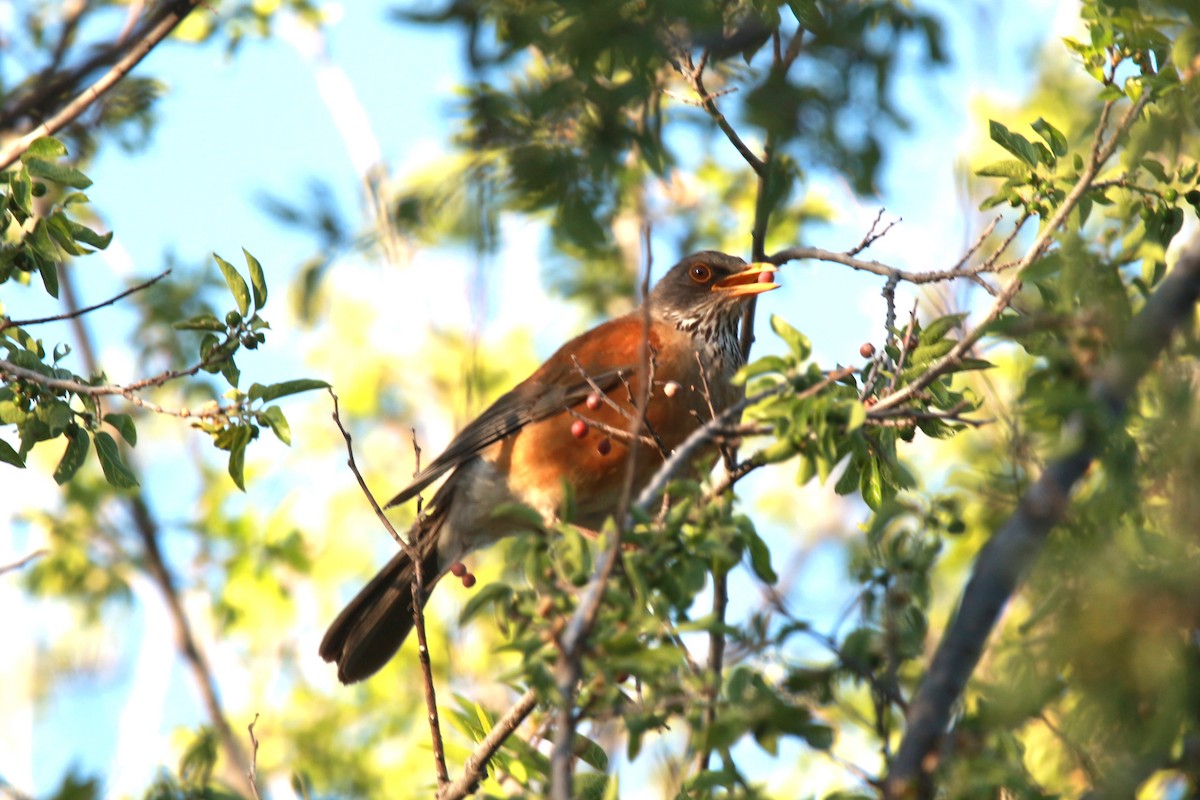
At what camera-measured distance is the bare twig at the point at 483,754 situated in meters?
4.14

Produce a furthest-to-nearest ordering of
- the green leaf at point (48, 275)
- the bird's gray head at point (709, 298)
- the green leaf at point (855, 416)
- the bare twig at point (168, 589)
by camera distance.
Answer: the bare twig at point (168, 589), the bird's gray head at point (709, 298), the green leaf at point (48, 275), the green leaf at point (855, 416)

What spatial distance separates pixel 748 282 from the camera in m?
7.18

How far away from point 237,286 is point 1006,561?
253 cm

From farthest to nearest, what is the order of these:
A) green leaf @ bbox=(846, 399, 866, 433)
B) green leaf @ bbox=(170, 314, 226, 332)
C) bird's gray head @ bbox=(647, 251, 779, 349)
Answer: bird's gray head @ bbox=(647, 251, 779, 349), green leaf @ bbox=(170, 314, 226, 332), green leaf @ bbox=(846, 399, 866, 433)

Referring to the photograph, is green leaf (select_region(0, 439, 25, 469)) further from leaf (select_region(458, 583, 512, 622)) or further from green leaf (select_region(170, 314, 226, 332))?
leaf (select_region(458, 583, 512, 622))

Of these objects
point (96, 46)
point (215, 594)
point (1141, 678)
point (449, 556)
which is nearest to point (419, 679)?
point (215, 594)

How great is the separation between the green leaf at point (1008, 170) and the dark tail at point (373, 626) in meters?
3.78

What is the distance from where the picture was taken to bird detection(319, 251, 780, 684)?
6.45 m

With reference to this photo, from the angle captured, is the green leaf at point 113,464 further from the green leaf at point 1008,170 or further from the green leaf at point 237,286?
the green leaf at point 1008,170

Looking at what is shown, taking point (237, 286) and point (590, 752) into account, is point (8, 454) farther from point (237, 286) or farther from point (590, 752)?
point (590, 752)

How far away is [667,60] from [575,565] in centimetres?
121

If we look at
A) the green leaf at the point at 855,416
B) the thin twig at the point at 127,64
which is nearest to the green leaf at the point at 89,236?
the thin twig at the point at 127,64

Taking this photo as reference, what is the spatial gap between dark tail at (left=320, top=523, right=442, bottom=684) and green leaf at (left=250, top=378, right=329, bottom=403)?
298 cm

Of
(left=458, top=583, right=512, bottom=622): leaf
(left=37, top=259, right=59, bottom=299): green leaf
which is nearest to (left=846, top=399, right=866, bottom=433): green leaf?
(left=458, top=583, right=512, bottom=622): leaf
